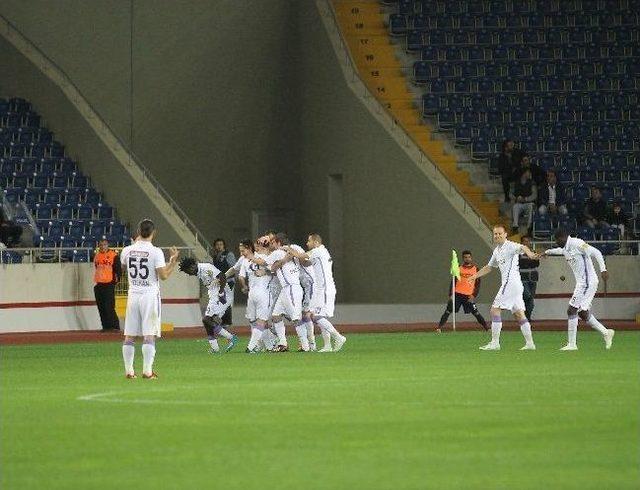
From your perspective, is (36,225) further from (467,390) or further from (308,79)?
(467,390)

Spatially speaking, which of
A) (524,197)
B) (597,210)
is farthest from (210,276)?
(597,210)

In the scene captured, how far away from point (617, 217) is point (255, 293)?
1524 cm

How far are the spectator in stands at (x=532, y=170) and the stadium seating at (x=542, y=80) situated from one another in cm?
139

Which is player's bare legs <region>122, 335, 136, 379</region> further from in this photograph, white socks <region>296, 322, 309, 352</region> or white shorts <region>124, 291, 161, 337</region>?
white socks <region>296, 322, 309, 352</region>

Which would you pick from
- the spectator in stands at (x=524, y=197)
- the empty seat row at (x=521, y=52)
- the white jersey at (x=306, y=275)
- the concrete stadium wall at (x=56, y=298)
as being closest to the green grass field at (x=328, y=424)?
the white jersey at (x=306, y=275)

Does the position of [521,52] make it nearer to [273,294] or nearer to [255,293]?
[273,294]

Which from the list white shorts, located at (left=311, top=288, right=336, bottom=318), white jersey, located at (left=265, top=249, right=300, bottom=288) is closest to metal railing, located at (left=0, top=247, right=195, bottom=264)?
white jersey, located at (left=265, top=249, right=300, bottom=288)

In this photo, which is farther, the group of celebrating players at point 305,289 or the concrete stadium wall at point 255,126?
the concrete stadium wall at point 255,126

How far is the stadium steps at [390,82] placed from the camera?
43.8m

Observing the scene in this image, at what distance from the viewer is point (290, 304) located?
29141mm

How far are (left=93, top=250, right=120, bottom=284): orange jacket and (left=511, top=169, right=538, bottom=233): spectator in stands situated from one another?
1011 cm

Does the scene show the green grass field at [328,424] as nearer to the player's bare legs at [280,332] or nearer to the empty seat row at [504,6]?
the player's bare legs at [280,332]

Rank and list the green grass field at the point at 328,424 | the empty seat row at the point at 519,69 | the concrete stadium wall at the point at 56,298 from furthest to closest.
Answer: the empty seat row at the point at 519,69 → the concrete stadium wall at the point at 56,298 → the green grass field at the point at 328,424

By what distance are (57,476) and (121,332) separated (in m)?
25.1
